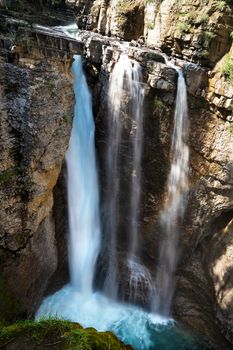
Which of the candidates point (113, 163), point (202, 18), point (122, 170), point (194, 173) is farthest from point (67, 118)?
point (202, 18)

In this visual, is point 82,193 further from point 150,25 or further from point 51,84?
point 150,25

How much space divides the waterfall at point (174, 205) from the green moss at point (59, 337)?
809 centimetres

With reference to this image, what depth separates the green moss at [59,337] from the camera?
3.29 m

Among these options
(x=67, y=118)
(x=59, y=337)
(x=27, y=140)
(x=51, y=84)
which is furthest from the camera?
(x=67, y=118)

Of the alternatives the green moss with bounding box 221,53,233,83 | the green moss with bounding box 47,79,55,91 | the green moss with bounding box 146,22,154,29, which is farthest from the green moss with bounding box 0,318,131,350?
the green moss with bounding box 146,22,154,29

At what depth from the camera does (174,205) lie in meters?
11.4

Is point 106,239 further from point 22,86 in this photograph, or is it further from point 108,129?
point 22,86

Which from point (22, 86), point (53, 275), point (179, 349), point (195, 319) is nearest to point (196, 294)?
point (195, 319)

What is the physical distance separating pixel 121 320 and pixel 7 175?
268 inches

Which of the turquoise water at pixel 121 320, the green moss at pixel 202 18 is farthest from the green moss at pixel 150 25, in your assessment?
the turquoise water at pixel 121 320

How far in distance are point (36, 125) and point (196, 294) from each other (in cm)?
842

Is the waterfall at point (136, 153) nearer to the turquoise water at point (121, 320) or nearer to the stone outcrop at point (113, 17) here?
the turquoise water at point (121, 320)

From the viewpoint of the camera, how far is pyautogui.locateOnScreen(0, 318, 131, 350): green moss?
3.29m

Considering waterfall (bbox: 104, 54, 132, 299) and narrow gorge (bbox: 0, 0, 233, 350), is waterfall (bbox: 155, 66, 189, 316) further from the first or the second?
waterfall (bbox: 104, 54, 132, 299)
